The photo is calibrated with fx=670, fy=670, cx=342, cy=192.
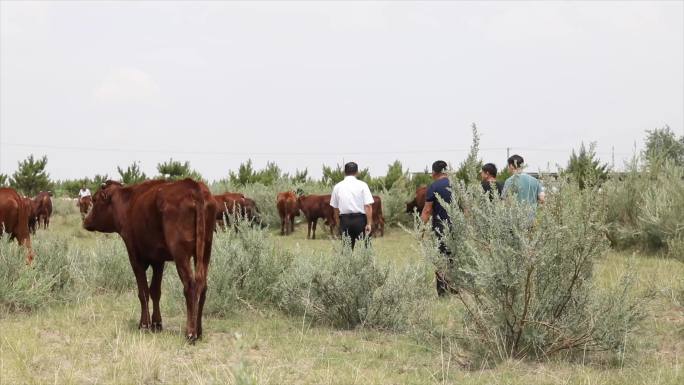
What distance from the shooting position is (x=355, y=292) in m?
7.15

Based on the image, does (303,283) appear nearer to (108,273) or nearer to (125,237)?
(125,237)

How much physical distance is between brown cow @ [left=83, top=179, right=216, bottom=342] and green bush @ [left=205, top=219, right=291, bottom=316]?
98 centimetres

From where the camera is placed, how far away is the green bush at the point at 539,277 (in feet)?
17.8

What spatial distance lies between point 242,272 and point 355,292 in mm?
1661

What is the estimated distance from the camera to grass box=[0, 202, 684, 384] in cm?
500

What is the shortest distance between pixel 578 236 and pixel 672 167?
34.3 feet

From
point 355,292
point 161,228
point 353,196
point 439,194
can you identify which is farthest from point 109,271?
point 439,194

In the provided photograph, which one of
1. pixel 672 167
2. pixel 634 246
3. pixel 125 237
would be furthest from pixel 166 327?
pixel 672 167

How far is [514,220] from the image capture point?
5.48 metres

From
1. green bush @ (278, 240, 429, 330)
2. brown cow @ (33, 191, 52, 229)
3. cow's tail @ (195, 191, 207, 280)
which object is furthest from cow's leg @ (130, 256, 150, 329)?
brown cow @ (33, 191, 52, 229)

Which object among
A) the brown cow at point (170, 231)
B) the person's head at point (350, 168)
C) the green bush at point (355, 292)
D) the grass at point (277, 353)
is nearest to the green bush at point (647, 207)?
the person's head at point (350, 168)

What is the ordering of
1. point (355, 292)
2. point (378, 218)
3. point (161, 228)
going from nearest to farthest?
point (161, 228) → point (355, 292) → point (378, 218)

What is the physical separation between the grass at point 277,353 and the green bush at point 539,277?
8.1 inches

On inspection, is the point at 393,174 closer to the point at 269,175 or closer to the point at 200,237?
the point at 269,175
